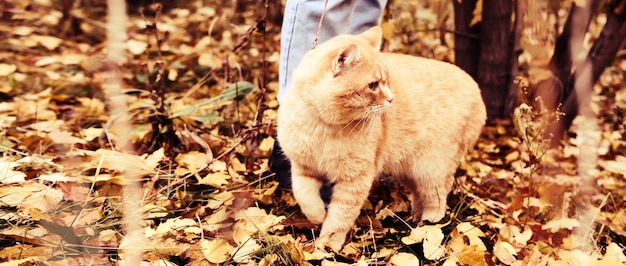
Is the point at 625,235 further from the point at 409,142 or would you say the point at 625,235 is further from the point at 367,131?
the point at 367,131

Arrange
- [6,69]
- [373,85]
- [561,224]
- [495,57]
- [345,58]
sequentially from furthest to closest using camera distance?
[495,57] < [6,69] < [561,224] < [373,85] < [345,58]

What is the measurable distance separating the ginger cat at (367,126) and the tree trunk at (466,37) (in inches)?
40.6

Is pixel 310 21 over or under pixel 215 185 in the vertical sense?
over

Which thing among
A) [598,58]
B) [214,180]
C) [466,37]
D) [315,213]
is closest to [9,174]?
[214,180]

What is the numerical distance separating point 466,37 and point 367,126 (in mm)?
1545

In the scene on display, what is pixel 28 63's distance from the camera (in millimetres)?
3412

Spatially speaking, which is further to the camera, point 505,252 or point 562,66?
point 562,66

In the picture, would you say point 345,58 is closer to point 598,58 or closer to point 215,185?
point 215,185

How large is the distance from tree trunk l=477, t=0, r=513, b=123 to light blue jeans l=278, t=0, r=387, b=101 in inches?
42.9

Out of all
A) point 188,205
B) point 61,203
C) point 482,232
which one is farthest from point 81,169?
point 482,232

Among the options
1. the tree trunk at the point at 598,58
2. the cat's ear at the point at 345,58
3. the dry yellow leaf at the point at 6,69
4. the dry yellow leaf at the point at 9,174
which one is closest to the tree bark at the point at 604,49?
the tree trunk at the point at 598,58

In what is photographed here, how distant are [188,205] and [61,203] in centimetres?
45

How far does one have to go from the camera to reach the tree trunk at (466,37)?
10.5 feet

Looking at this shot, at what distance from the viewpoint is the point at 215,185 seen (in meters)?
2.25
